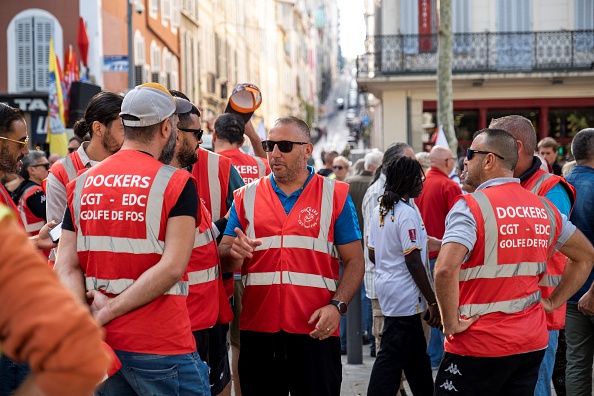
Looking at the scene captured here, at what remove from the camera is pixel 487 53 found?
2905 cm

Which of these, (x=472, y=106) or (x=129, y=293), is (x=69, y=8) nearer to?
(x=472, y=106)

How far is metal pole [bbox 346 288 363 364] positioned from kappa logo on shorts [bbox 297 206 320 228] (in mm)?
4443

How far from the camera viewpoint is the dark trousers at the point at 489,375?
5.00 meters

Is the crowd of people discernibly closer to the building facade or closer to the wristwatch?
the wristwatch

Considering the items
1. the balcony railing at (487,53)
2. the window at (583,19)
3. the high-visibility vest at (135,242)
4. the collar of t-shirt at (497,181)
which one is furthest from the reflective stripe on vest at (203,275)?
the window at (583,19)

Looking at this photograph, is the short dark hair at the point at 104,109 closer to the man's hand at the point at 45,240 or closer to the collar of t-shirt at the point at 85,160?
the collar of t-shirt at the point at 85,160

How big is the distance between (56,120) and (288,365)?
1140 centimetres

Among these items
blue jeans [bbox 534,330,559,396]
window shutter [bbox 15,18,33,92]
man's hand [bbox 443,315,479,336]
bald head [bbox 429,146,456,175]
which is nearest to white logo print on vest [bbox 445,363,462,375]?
man's hand [bbox 443,315,479,336]

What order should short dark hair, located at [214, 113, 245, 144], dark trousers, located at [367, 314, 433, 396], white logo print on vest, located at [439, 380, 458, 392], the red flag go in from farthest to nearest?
Answer: the red flag, short dark hair, located at [214, 113, 245, 144], dark trousers, located at [367, 314, 433, 396], white logo print on vest, located at [439, 380, 458, 392]

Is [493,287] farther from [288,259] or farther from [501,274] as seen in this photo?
[288,259]

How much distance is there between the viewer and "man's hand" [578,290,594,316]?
21.4 feet

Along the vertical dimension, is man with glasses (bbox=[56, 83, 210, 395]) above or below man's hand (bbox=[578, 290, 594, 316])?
above

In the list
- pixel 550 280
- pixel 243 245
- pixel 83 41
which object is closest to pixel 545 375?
pixel 550 280

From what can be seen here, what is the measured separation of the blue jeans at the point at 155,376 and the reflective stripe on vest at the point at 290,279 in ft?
3.93
